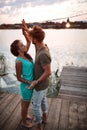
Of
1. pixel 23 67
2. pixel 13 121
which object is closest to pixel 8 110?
pixel 13 121

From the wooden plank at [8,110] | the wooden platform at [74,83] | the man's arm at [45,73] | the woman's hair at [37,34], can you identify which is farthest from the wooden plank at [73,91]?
the woman's hair at [37,34]

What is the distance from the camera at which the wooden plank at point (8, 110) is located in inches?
124

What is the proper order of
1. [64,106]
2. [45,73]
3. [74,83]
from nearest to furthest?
1. [45,73]
2. [64,106]
3. [74,83]

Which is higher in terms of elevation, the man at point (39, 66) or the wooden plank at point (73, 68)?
the man at point (39, 66)

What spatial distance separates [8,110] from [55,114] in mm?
801

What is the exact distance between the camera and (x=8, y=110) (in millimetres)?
3477

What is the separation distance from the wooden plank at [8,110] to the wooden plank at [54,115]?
65cm

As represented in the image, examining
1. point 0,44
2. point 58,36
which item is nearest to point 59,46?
point 58,36

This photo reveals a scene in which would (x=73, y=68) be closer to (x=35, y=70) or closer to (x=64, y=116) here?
(x=64, y=116)

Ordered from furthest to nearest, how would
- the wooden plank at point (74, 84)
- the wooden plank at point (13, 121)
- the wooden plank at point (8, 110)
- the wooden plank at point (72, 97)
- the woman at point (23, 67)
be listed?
1. the wooden plank at point (74, 84)
2. the wooden plank at point (72, 97)
3. the wooden plank at point (8, 110)
4. the wooden plank at point (13, 121)
5. the woman at point (23, 67)

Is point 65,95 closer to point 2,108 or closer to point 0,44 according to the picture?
point 2,108

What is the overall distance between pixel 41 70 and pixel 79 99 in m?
1.73

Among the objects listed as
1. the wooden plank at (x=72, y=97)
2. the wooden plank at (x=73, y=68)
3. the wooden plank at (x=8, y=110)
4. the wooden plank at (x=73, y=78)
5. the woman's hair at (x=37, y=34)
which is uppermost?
the woman's hair at (x=37, y=34)

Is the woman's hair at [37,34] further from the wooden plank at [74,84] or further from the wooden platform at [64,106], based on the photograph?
the wooden plank at [74,84]
